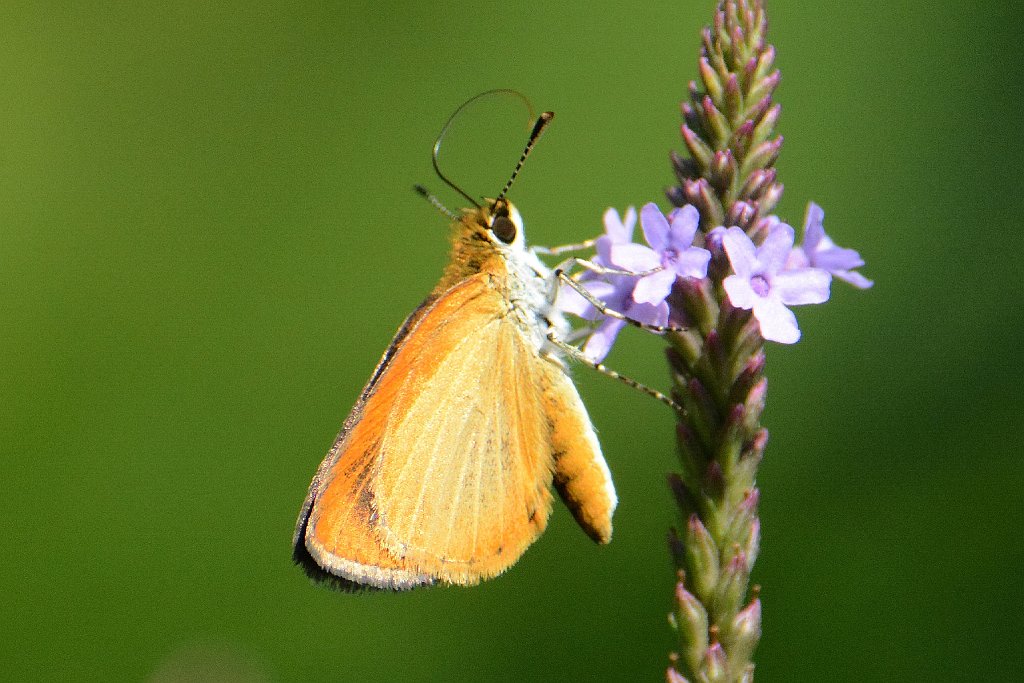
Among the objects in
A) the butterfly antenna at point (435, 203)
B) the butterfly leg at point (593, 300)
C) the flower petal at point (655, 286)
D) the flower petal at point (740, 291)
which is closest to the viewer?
the flower petal at point (740, 291)

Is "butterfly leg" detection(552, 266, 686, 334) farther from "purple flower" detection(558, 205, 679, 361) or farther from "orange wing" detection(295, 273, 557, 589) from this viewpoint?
"orange wing" detection(295, 273, 557, 589)

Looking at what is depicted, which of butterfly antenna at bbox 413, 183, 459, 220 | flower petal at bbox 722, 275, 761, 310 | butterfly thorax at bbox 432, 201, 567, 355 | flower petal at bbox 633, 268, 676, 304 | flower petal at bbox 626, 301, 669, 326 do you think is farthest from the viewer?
butterfly antenna at bbox 413, 183, 459, 220

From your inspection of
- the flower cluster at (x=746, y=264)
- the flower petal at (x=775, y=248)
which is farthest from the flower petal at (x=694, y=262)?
the flower petal at (x=775, y=248)

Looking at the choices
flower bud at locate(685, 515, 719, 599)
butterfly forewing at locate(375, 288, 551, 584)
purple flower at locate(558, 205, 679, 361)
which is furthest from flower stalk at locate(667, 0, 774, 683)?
butterfly forewing at locate(375, 288, 551, 584)

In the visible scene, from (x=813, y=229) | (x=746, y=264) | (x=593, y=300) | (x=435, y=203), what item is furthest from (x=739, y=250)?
(x=435, y=203)

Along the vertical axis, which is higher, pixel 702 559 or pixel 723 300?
pixel 723 300

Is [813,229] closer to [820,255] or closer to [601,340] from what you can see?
[820,255]

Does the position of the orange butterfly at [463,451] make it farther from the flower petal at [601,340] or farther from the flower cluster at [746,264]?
the flower cluster at [746,264]
